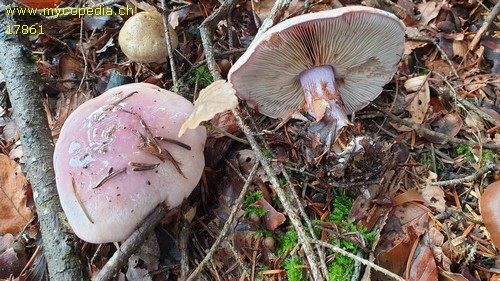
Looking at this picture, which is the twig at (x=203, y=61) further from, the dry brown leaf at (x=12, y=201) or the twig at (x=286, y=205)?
the dry brown leaf at (x=12, y=201)

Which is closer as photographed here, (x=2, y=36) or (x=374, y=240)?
(x=374, y=240)

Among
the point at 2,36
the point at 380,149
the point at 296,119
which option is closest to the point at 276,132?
the point at 296,119

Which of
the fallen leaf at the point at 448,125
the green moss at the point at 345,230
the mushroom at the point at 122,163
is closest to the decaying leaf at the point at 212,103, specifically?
the mushroom at the point at 122,163

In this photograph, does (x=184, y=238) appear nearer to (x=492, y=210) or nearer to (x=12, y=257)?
(x=12, y=257)

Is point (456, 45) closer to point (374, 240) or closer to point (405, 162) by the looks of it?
point (405, 162)

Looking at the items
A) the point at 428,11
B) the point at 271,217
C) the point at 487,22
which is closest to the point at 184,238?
the point at 271,217

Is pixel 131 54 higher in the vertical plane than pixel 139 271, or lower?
higher

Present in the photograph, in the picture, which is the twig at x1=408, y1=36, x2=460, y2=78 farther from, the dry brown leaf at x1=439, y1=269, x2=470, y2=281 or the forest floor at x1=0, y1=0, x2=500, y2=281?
the dry brown leaf at x1=439, y1=269, x2=470, y2=281

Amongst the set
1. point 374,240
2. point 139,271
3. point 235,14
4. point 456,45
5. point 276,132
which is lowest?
point 139,271
